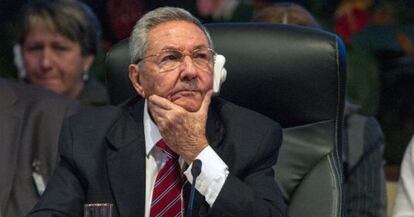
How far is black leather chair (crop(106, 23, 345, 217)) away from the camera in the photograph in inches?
136

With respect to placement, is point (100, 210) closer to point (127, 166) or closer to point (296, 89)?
point (127, 166)

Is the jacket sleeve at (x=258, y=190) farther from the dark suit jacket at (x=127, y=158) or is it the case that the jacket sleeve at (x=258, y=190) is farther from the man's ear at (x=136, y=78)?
the man's ear at (x=136, y=78)

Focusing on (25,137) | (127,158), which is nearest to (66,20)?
(25,137)

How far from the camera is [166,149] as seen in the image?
3359mm

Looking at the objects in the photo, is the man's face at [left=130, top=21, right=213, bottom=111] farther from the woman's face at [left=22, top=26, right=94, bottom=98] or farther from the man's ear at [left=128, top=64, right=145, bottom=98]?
the woman's face at [left=22, top=26, right=94, bottom=98]

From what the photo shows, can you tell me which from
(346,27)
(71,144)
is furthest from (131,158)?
(346,27)

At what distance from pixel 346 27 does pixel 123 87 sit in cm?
175

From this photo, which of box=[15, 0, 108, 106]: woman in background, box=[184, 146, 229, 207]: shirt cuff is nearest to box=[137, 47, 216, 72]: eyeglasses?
box=[184, 146, 229, 207]: shirt cuff

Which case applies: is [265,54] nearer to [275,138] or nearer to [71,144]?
[275,138]

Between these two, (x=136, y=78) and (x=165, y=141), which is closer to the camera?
(x=165, y=141)

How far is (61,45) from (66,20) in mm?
106

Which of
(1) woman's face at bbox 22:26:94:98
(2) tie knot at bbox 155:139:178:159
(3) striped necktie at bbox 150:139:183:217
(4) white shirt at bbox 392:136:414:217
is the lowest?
(1) woman's face at bbox 22:26:94:98

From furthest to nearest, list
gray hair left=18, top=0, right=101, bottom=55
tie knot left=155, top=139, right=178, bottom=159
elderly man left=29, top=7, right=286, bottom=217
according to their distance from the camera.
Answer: gray hair left=18, top=0, right=101, bottom=55
tie knot left=155, top=139, right=178, bottom=159
elderly man left=29, top=7, right=286, bottom=217

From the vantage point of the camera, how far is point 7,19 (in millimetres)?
5379
